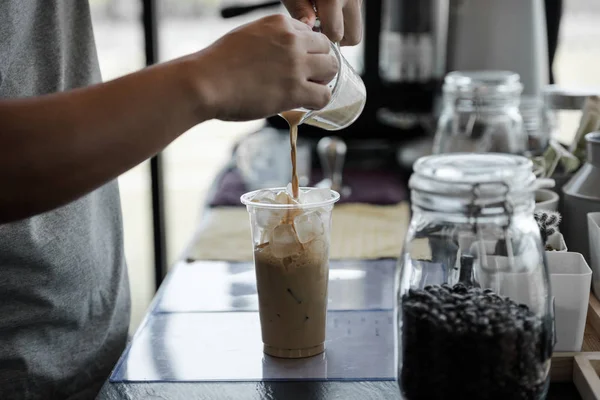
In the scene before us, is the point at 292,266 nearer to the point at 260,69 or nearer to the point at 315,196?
the point at 315,196

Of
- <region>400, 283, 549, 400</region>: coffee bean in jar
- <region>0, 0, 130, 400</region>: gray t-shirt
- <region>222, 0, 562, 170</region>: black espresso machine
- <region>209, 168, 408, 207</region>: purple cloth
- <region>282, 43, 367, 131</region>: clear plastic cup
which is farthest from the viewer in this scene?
A: <region>222, 0, 562, 170</region>: black espresso machine

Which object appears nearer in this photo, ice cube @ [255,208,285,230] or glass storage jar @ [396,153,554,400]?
glass storage jar @ [396,153,554,400]

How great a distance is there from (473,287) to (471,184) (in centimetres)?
13

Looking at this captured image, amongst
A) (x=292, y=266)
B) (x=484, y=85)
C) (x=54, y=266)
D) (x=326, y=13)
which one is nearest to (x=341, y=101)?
(x=326, y=13)

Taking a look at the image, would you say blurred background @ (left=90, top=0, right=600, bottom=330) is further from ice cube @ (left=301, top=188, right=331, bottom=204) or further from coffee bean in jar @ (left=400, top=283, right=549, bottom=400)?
coffee bean in jar @ (left=400, top=283, right=549, bottom=400)

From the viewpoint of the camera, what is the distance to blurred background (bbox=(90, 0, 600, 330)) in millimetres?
3801

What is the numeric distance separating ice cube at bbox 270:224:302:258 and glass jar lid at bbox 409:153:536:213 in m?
0.23

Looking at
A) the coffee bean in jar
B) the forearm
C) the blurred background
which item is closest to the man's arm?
the forearm

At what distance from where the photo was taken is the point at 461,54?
2287 millimetres

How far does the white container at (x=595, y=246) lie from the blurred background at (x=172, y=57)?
2440 millimetres

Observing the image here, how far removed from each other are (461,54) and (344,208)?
1.97 feet

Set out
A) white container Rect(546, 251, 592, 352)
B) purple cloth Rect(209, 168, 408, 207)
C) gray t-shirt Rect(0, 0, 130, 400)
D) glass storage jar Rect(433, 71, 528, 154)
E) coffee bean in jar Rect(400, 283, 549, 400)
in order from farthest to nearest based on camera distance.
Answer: purple cloth Rect(209, 168, 408, 207) → glass storage jar Rect(433, 71, 528, 154) → gray t-shirt Rect(0, 0, 130, 400) → white container Rect(546, 251, 592, 352) → coffee bean in jar Rect(400, 283, 549, 400)

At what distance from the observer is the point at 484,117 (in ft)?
6.00

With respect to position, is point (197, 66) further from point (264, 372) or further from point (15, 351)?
point (15, 351)
